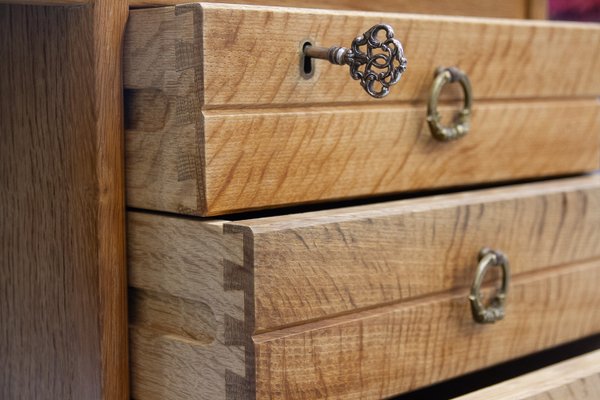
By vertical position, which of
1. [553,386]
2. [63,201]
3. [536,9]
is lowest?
[553,386]

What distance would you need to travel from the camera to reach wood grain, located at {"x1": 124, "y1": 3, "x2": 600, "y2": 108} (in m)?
0.55

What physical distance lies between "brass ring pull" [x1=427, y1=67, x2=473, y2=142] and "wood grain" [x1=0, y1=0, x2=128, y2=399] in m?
0.21

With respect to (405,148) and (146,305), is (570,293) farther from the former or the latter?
(146,305)

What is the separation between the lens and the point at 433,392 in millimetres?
795

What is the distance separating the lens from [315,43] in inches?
23.2

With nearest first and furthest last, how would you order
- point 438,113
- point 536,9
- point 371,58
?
point 371,58 → point 438,113 → point 536,9

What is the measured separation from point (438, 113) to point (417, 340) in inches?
6.1

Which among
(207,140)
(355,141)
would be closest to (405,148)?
(355,141)

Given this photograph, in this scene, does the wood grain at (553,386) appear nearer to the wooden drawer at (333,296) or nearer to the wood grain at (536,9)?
the wooden drawer at (333,296)

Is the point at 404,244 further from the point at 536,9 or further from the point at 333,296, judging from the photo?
the point at 536,9

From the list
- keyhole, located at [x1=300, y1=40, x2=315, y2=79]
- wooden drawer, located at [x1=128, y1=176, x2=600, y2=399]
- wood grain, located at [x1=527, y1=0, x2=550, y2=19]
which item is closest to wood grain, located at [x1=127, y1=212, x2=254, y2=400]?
wooden drawer, located at [x1=128, y1=176, x2=600, y2=399]

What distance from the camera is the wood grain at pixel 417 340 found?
55 cm

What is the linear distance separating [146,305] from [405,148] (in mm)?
198

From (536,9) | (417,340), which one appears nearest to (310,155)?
(417,340)
